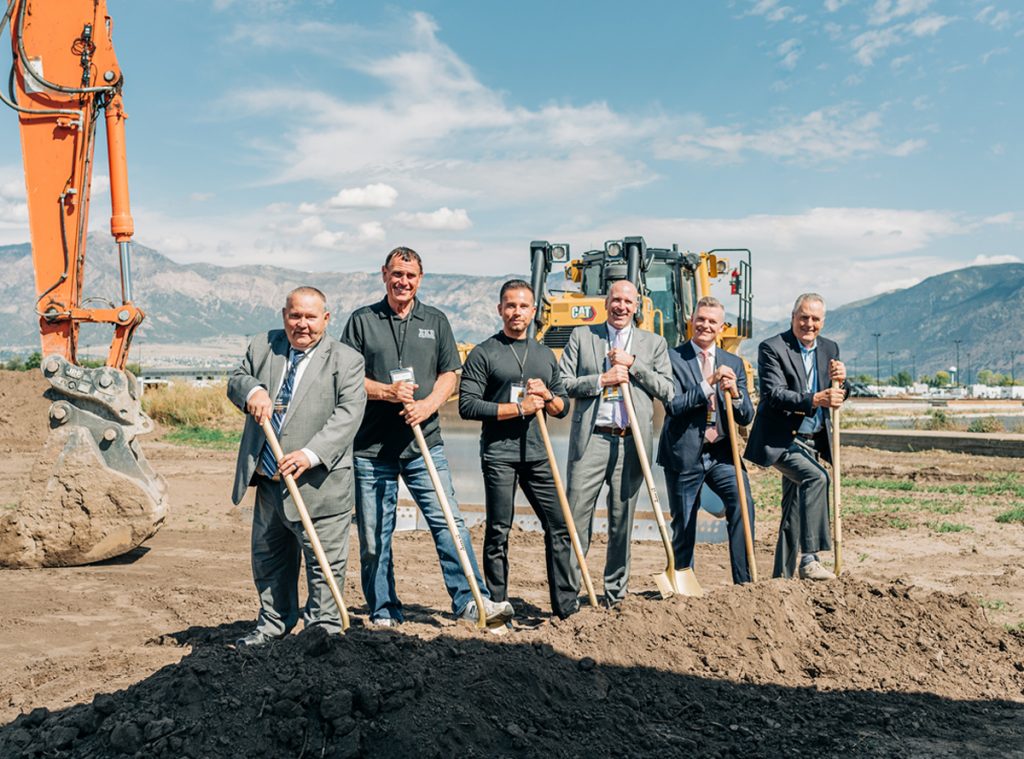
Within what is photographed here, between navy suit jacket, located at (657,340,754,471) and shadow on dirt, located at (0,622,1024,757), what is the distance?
5.41ft

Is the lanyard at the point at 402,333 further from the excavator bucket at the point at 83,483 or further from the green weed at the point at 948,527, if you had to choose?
the green weed at the point at 948,527

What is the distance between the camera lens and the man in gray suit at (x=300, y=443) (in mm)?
4492

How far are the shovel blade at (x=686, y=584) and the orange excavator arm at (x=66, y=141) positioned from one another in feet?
14.9

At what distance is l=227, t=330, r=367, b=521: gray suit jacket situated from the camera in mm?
4504

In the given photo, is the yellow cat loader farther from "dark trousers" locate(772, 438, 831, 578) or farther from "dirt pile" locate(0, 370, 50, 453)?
"dirt pile" locate(0, 370, 50, 453)

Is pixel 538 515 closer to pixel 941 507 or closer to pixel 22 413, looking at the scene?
pixel 941 507

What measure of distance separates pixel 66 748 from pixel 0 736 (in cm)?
35

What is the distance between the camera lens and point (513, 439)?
5285 mm

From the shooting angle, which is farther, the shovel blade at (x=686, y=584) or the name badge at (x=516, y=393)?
the shovel blade at (x=686, y=584)

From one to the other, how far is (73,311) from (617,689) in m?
→ 5.29

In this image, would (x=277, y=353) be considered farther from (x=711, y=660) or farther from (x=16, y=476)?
(x=16, y=476)

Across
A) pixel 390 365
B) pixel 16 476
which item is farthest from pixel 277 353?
pixel 16 476

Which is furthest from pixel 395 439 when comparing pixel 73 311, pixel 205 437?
pixel 205 437

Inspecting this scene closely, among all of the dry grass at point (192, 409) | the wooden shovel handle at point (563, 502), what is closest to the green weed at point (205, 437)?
the dry grass at point (192, 409)
